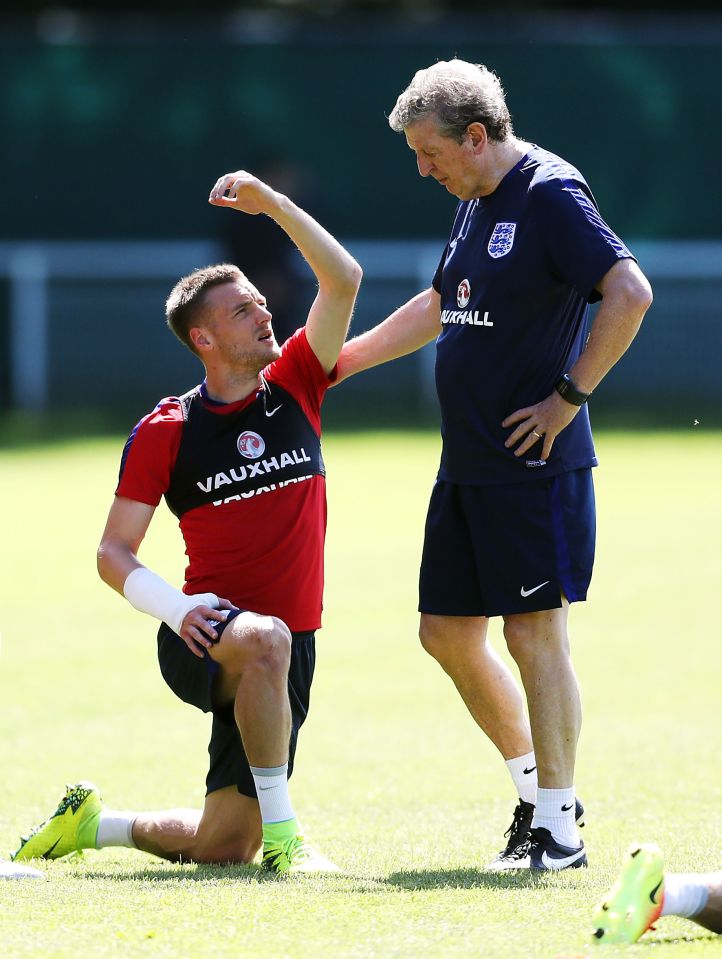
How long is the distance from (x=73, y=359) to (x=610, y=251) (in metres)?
17.8

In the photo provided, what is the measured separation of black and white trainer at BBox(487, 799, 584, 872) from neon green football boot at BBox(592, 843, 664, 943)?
1.06 meters

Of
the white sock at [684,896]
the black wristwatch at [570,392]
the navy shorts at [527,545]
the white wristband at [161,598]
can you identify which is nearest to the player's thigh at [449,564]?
the navy shorts at [527,545]

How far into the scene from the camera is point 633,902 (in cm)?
429

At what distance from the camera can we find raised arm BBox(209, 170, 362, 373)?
228 inches

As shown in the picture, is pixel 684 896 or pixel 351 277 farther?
pixel 351 277

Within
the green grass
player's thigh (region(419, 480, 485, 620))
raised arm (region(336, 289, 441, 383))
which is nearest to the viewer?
the green grass

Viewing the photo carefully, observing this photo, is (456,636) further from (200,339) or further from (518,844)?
(200,339)

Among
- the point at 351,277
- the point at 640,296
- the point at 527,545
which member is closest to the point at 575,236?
the point at 640,296

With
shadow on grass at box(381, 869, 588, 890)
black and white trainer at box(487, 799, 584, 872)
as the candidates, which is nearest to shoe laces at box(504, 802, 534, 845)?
black and white trainer at box(487, 799, 584, 872)

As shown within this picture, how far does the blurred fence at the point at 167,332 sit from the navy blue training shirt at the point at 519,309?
15804mm

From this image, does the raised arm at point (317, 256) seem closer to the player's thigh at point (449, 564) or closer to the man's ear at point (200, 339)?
the man's ear at point (200, 339)

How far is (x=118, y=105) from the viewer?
918 inches

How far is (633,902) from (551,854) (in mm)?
1138

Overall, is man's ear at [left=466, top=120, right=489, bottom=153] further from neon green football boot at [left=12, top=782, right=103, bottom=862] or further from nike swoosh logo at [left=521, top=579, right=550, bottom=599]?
neon green football boot at [left=12, top=782, right=103, bottom=862]
